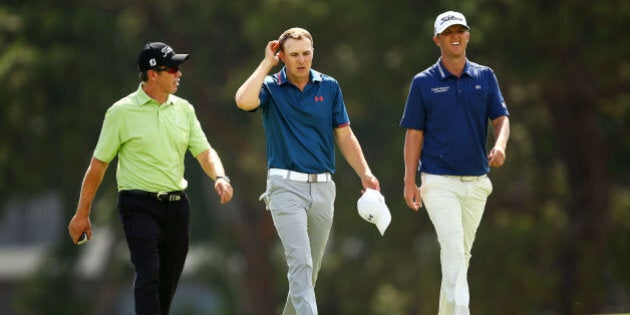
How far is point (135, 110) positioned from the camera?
356 inches

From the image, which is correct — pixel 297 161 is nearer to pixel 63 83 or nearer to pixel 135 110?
pixel 135 110

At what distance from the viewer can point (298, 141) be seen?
28.9ft

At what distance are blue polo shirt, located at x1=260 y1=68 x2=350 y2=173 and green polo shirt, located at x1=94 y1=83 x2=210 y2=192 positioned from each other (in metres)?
0.69

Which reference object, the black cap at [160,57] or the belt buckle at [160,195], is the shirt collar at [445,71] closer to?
the black cap at [160,57]

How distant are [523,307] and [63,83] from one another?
962 centimetres

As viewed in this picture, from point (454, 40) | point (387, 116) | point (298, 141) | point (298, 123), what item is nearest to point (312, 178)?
point (298, 141)

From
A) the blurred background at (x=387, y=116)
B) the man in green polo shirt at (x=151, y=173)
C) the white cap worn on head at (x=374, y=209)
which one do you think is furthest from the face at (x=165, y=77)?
the blurred background at (x=387, y=116)

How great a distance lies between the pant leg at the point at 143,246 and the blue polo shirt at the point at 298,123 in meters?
0.90

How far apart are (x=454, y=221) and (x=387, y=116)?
54.9 ft

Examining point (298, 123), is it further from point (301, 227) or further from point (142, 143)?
point (142, 143)

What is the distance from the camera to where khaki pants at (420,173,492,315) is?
9.05 m

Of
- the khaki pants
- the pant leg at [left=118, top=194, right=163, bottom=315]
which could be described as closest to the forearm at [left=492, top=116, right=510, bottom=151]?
the khaki pants

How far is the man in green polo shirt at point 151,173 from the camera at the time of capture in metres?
8.96

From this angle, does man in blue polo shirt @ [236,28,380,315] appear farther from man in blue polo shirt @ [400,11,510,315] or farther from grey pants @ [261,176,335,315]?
man in blue polo shirt @ [400,11,510,315]
